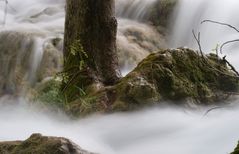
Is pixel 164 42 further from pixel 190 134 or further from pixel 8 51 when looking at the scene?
pixel 190 134

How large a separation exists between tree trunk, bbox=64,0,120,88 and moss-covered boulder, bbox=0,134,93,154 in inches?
88.0

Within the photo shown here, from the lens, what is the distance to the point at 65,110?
5.02 m

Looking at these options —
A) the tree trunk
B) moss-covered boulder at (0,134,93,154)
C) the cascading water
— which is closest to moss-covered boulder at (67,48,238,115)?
the tree trunk

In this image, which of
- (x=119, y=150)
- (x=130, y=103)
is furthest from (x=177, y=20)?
(x=119, y=150)

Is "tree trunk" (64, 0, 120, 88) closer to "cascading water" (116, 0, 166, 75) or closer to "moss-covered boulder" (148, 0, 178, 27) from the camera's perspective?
"cascading water" (116, 0, 166, 75)

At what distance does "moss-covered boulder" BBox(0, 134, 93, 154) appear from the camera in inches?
127

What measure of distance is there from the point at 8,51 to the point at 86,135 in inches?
214

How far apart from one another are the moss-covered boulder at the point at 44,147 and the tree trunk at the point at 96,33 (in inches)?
88.0

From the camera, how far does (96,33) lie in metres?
5.67

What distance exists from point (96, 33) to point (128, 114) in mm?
1263

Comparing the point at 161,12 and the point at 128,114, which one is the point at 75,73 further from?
the point at 161,12

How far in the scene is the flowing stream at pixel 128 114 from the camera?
405 centimetres

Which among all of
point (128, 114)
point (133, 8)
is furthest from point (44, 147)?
point (133, 8)

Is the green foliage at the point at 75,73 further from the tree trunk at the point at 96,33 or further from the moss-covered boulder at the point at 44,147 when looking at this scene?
the moss-covered boulder at the point at 44,147
